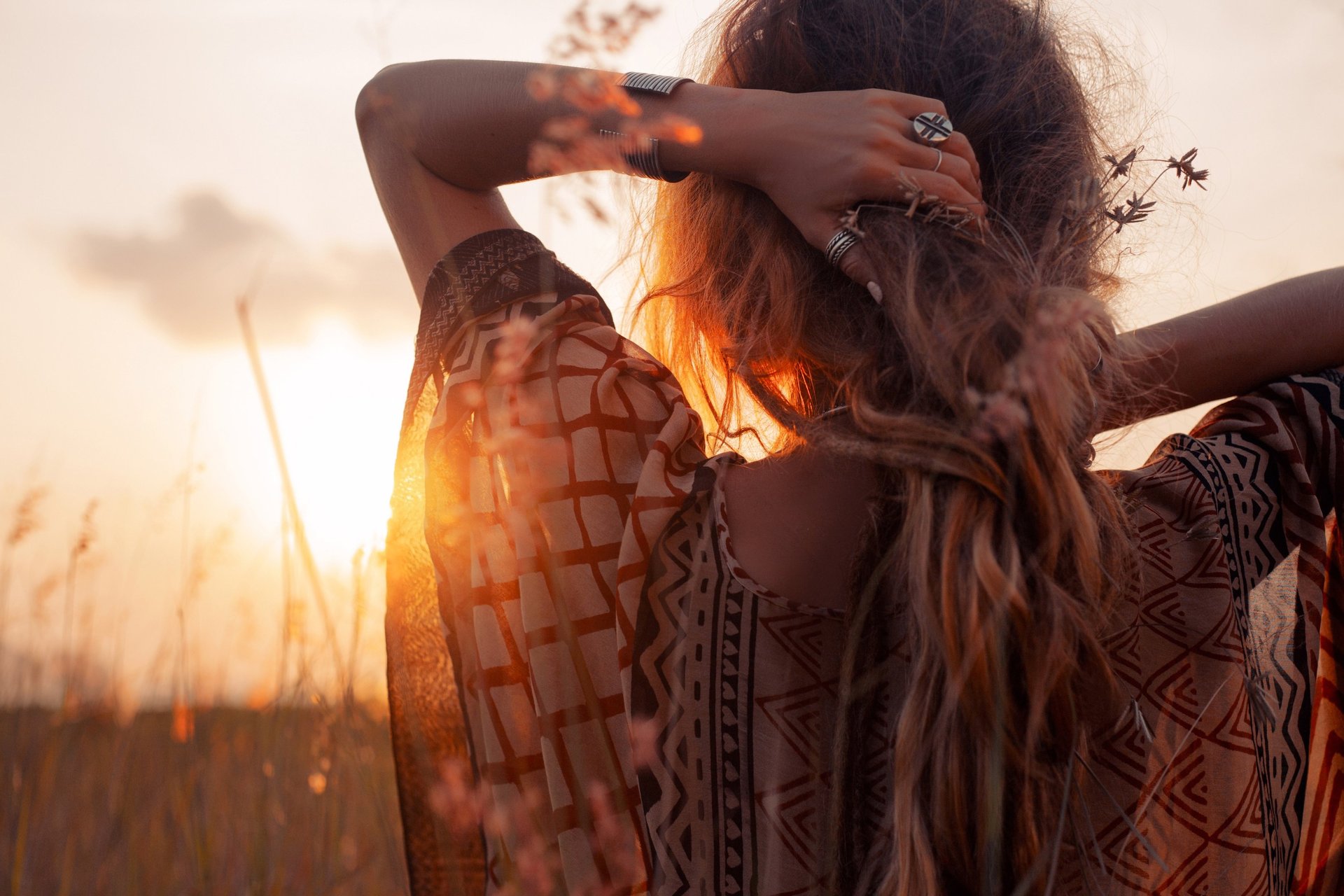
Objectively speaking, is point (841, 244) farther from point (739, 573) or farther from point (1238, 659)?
point (1238, 659)

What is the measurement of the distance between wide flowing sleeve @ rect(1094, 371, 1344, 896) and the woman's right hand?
0.49 metres

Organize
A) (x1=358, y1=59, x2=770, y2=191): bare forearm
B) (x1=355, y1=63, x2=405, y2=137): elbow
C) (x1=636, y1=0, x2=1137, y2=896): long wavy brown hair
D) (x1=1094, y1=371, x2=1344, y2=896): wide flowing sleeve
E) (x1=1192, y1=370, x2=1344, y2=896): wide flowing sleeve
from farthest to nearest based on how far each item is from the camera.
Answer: (x1=355, y1=63, x2=405, y2=137): elbow < (x1=358, y1=59, x2=770, y2=191): bare forearm < (x1=1192, y1=370, x2=1344, y2=896): wide flowing sleeve < (x1=1094, y1=371, x2=1344, y2=896): wide flowing sleeve < (x1=636, y1=0, x2=1137, y2=896): long wavy brown hair

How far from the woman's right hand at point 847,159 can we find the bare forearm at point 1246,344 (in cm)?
43

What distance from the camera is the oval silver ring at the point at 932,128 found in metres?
1.10

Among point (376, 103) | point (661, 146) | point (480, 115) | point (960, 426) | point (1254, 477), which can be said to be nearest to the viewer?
point (960, 426)

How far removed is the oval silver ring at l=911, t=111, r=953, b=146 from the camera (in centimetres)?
110

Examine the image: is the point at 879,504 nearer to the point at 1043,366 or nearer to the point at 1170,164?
the point at 1043,366

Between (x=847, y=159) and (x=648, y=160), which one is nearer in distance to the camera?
(x=847, y=159)

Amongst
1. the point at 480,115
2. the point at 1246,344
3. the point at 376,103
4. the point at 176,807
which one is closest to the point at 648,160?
the point at 480,115

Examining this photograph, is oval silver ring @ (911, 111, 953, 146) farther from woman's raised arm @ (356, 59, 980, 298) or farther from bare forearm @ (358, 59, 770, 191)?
bare forearm @ (358, 59, 770, 191)

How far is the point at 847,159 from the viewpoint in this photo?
1.09 meters

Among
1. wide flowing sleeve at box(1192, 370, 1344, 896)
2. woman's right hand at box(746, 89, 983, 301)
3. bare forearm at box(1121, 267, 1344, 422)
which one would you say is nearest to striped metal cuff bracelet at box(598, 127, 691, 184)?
woman's right hand at box(746, 89, 983, 301)

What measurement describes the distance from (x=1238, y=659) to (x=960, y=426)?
0.53 m

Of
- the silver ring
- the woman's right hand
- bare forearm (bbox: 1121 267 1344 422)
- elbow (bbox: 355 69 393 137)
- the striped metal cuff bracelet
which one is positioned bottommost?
bare forearm (bbox: 1121 267 1344 422)
